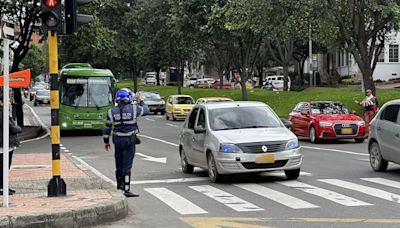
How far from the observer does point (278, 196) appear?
10945 millimetres

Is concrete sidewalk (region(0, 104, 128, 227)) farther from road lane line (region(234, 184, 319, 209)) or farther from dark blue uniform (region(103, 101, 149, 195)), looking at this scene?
road lane line (region(234, 184, 319, 209))

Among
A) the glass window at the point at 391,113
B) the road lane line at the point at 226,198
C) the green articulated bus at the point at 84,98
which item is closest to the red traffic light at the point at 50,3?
the road lane line at the point at 226,198

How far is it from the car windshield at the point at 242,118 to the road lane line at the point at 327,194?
58.5 inches

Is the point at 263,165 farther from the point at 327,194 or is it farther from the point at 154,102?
the point at 154,102

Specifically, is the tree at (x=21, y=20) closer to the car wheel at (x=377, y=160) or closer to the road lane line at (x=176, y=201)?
the road lane line at (x=176, y=201)

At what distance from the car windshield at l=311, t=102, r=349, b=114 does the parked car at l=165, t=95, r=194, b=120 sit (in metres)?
15.9

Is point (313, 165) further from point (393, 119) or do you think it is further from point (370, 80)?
point (370, 80)

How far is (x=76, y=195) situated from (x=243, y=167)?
11.4 ft

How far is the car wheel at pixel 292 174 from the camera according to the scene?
1287 centimetres

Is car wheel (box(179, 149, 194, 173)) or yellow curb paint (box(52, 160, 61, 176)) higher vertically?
yellow curb paint (box(52, 160, 61, 176))

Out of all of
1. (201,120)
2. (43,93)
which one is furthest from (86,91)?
(43,93)

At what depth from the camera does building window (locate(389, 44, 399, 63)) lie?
62.1m

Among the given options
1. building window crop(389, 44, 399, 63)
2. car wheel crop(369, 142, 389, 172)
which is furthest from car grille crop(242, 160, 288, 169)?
building window crop(389, 44, 399, 63)

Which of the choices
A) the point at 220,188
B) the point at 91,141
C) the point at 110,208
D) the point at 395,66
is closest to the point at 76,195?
the point at 110,208
